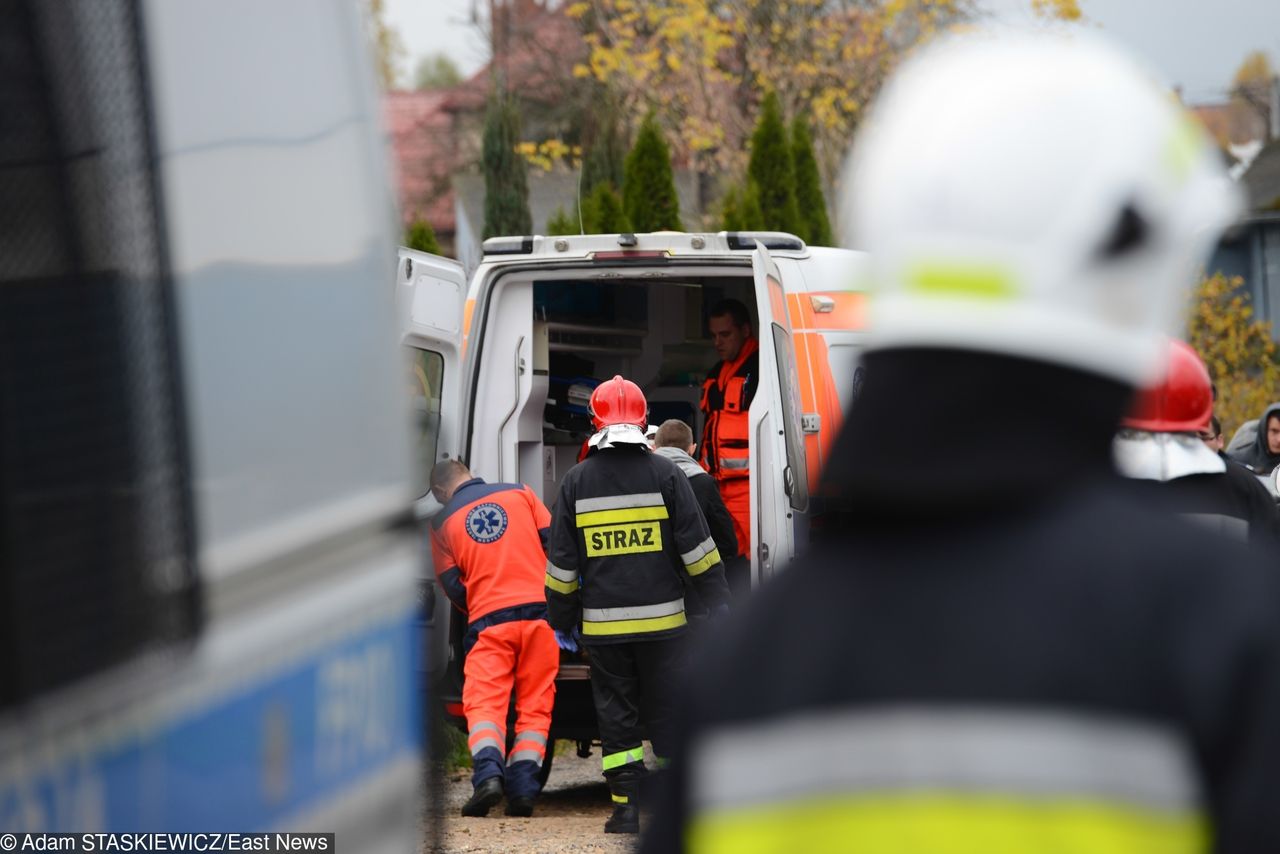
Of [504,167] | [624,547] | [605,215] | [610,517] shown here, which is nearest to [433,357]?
[610,517]

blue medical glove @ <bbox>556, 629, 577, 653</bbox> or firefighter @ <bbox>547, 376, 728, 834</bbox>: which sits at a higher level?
firefighter @ <bbox>547, 376, 728, 834</bbox>

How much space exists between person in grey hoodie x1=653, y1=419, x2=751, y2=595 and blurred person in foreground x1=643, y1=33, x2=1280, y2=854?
20.8 feet

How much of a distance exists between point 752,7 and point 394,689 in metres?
21.6

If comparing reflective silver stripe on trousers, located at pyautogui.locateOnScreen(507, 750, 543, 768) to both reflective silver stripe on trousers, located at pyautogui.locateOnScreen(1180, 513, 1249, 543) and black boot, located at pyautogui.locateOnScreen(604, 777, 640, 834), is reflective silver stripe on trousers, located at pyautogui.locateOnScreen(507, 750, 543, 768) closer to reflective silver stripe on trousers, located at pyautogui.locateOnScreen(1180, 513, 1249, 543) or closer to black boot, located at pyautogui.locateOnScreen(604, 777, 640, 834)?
black boot, located at pyautogui.locateOnScreen(604, 777, 640, 834)

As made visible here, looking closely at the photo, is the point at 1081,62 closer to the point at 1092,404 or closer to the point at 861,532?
the point at 1092,404

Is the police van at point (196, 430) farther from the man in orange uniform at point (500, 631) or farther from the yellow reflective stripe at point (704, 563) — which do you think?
the man in orange uniform at point (500, 631)

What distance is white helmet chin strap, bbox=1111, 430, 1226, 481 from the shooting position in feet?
13.5

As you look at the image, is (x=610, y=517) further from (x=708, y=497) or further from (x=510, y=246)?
(x=510, y=246)

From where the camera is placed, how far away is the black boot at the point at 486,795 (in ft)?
24.0

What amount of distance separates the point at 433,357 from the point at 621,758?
6.56ft

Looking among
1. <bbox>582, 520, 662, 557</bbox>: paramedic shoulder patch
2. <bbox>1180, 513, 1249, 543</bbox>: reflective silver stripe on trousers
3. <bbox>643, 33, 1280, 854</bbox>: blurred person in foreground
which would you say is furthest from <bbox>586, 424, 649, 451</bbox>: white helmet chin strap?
<bbox>643, 33, 1280, 854</bbox>: blurred person in foreground

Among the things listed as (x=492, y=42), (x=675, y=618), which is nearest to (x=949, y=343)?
(x=675, y=618)

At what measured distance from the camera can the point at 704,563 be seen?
23.7 feet

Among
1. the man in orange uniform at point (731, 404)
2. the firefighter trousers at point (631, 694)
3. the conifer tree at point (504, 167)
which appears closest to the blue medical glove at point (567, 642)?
the firefighter trousers at point (631, 694)
